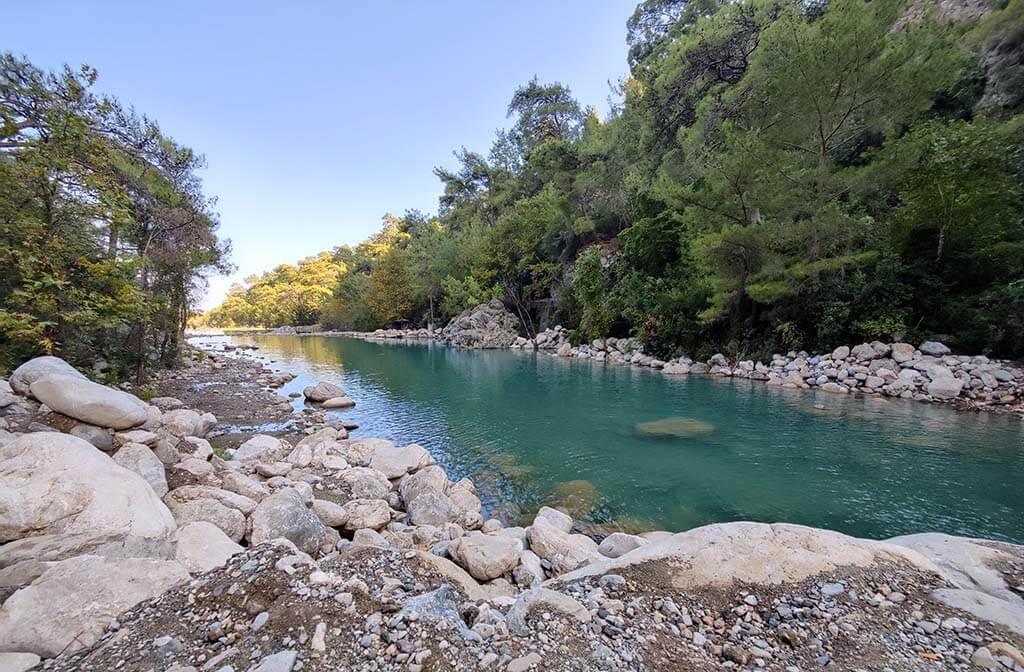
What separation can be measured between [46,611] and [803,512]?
24.7ft

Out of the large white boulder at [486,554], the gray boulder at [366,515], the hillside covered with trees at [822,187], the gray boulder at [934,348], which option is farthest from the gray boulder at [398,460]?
the gray boulder at [934,348]

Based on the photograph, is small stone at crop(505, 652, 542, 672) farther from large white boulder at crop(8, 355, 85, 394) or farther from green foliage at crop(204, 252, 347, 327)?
green foliage at crop(204, 252, 347, 327)

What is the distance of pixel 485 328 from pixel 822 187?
23.5 meters

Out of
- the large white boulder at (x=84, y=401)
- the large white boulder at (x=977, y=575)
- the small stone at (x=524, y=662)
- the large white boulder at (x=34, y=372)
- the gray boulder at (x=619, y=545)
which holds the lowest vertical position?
the gray boulder at (x=619, y=545)

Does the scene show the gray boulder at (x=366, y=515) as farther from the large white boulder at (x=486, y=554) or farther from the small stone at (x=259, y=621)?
the small stone at (x=259, y=621)

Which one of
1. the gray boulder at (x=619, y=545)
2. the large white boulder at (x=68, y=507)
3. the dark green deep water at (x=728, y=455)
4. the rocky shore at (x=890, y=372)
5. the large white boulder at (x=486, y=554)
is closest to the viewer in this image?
the large white boulder at (x=68, y=507)

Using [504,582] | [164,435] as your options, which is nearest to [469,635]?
[504,582]

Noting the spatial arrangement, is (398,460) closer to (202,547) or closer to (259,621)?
(202,547)

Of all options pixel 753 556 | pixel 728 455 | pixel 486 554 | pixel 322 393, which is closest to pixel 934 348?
pixel 728 455

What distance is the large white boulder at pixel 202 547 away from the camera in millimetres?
2984

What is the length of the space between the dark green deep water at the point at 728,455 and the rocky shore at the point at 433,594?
87.8 inches

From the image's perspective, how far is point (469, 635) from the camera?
223 centimetres

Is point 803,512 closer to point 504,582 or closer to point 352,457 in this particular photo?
point 504,582

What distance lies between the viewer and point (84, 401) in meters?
4.79
